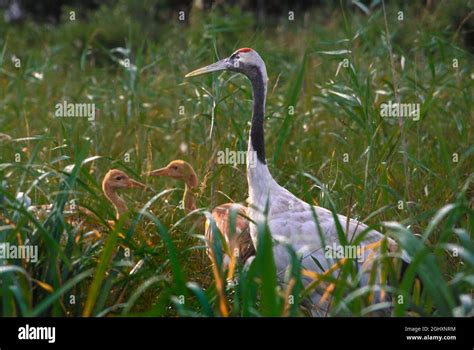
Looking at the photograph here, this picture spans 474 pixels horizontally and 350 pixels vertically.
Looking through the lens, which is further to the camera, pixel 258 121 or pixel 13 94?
pixel 13 94

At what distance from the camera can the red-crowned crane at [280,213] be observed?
5750mm

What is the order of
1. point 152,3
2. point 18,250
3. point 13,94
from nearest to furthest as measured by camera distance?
point 18,250 < point 13,94 < point 152,3

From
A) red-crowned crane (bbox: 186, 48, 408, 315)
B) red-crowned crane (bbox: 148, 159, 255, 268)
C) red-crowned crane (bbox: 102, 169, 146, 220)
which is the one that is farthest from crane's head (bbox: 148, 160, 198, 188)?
red-crowned crane (bbox: 186, 48, 408, 315)

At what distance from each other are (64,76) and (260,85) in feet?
18.7

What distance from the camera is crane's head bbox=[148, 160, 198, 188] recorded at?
23.0 ft

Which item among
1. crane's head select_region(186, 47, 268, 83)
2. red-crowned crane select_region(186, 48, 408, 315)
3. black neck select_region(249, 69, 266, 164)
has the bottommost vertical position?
red-crowned crane select_region(186, 48, 408, 315)

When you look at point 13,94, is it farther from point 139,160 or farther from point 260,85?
point 260,85

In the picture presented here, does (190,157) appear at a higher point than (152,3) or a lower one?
lower

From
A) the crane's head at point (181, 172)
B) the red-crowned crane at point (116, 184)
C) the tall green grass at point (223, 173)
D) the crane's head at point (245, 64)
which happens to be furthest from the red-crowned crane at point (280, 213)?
the red-crowned crane at point (116, 184)

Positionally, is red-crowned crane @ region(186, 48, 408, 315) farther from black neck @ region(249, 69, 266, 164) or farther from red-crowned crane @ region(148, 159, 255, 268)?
red-crowned crane @ region(148, 159, 255, 268)

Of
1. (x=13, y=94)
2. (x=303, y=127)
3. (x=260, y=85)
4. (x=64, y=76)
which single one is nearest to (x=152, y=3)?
(x=64, y=76)

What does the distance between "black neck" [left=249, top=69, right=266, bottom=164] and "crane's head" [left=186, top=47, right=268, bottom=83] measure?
0.02 metres

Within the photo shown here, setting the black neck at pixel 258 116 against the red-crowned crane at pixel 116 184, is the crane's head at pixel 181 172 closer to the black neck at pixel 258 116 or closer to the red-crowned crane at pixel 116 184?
the red-crowned crane at pixel 116 184
